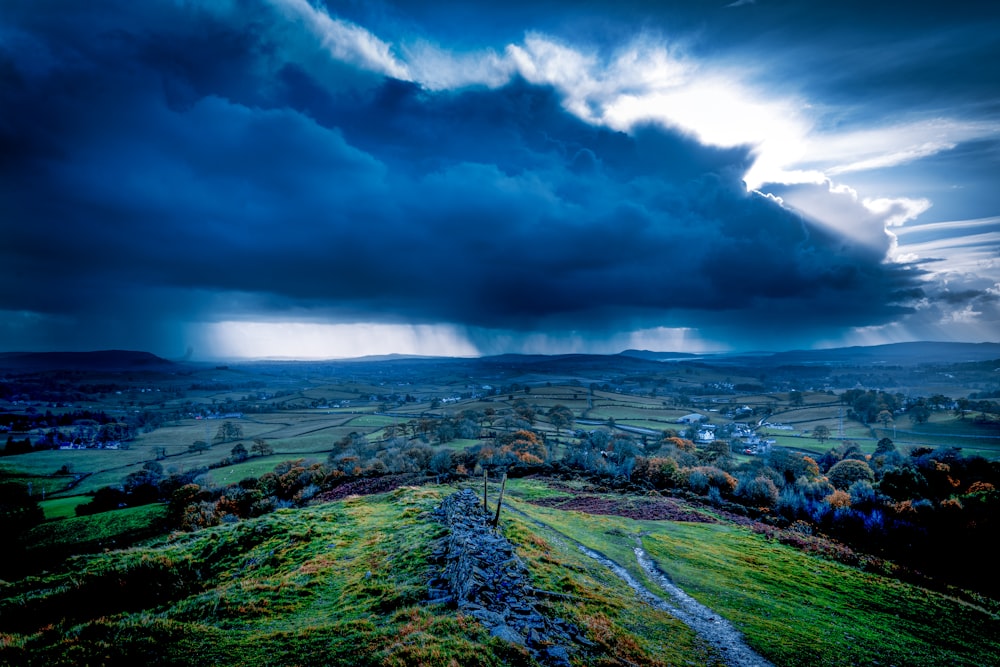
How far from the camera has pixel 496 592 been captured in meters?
16.3

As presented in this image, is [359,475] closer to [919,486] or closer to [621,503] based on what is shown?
[621,503]

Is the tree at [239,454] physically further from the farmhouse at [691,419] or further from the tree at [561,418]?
the farmhouse at [691,419]

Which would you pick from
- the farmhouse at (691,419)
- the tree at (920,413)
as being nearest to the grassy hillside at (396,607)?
the farmhouse at (691,419)

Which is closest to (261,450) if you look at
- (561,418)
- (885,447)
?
(561,418)

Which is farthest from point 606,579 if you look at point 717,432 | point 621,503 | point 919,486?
point 717,432

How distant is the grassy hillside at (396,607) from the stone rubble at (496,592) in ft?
2.10

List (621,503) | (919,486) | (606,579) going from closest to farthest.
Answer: (606,579) → (919,486) → (621,503)

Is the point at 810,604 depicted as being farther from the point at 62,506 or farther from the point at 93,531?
the point at 62,506

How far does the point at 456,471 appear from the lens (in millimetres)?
60406

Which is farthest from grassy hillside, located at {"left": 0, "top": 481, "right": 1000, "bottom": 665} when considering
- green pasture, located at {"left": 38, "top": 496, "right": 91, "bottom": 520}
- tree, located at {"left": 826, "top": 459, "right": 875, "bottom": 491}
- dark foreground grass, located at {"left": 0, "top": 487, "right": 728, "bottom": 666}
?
green pasture, located at {"left": 38, "top": 496, "right": 91, "bottom": 520}

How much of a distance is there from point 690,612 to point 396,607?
14549 millimetres

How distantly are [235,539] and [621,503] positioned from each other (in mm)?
39447

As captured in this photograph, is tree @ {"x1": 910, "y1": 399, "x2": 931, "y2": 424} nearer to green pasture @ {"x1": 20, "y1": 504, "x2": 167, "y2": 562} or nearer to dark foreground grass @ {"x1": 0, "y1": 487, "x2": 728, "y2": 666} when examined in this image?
dark foreground grass @ {"x1": 0, "y1": 487, "x2": 728, "y2": 666}

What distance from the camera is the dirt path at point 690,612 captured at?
628 inches
